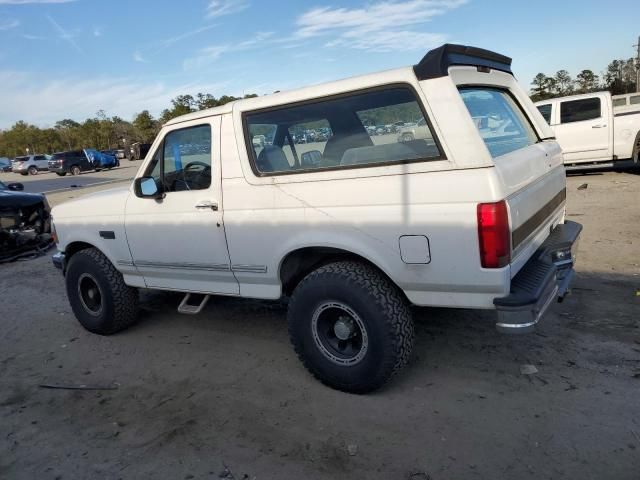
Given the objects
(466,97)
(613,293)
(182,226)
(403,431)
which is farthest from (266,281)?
(613,293)

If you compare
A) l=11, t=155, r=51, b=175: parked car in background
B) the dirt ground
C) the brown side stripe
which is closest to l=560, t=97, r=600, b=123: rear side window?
the dirt ground

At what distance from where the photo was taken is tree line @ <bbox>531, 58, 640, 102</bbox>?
42.7 metres

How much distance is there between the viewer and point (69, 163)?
35656mm

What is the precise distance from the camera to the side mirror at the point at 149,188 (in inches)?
157

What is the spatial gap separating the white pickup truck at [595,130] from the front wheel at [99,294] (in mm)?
10264

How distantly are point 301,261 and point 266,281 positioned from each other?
0.30m

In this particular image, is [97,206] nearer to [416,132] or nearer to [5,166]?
[416,132]

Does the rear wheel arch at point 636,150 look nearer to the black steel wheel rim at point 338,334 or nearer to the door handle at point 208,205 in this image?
the black steel wheel rim at point 338,334

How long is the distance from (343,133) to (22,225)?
8169 mm

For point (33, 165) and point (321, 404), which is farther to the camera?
point (33, 165)

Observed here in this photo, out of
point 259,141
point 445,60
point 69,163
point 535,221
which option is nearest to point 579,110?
point 535,221

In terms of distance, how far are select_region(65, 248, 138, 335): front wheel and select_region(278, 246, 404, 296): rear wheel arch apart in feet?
6.19

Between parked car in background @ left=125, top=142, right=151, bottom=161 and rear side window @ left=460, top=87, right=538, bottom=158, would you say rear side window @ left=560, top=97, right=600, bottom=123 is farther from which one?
parked car in background @ left=125, top=142, right=151, bottom=161

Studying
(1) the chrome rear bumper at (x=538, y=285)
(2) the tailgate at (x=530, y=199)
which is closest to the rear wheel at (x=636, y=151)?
(2) the tailgate at (x=530, y=199)
